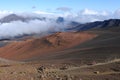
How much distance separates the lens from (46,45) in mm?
69562

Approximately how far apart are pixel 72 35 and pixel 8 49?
14.5 meters

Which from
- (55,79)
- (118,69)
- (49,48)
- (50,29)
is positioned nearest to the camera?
(55,79)

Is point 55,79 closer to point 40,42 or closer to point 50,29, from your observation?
point 40,42

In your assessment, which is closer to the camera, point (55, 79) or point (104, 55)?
point (55, 79)

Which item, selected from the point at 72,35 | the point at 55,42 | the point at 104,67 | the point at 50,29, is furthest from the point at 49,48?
the point at 50,29

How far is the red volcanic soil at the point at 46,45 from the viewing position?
65950mm

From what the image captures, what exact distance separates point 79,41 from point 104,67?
143 ft

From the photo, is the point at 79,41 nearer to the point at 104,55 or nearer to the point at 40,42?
the point at 40,42

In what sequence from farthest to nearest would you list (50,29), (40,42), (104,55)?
(50,29) → (40,42) → (104,55)

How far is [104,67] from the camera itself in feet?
84.1

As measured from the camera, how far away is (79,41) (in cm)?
6919

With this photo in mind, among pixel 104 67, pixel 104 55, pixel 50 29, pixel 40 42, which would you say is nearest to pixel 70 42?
pixel 40 42

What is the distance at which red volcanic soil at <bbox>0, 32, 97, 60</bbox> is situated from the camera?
6595 centimetres

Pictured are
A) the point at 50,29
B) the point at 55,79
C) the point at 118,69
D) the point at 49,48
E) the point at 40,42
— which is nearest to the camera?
the point at 55,79
